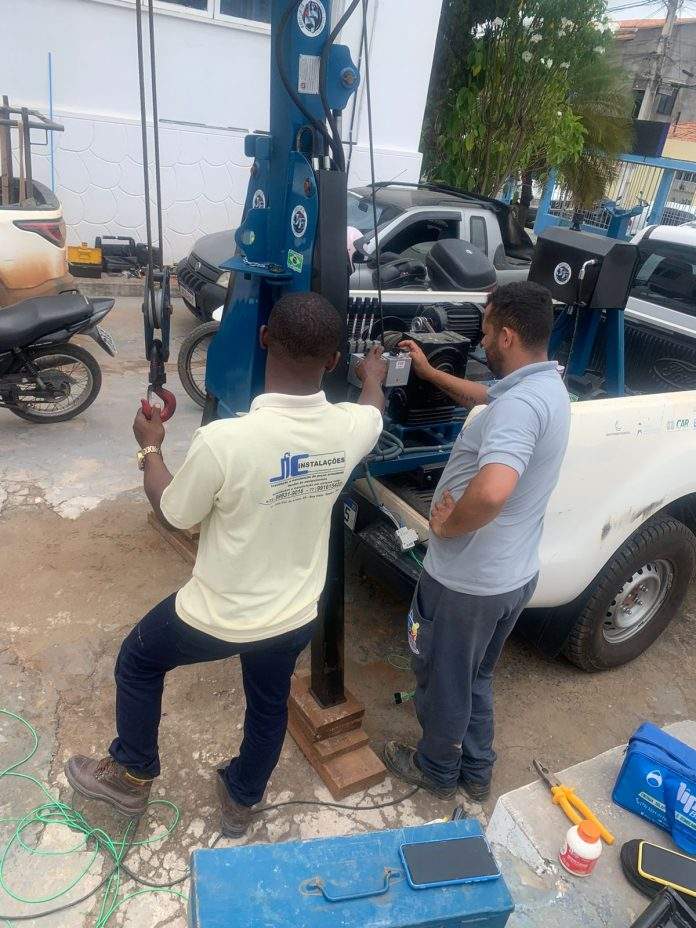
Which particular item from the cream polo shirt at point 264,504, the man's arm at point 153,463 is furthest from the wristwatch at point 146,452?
the cream polo shirt at point 264,504

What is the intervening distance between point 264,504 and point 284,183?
4.76 ft

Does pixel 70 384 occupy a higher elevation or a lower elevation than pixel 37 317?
lower

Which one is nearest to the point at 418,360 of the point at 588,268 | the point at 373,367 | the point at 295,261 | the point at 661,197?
the point at 373,367

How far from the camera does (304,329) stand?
1.80 metres

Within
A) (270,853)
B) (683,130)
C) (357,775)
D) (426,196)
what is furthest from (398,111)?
(683,130)

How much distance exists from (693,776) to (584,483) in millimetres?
1016

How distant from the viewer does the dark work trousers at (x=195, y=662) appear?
205 cm

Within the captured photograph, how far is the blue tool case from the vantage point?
1514 millimetres

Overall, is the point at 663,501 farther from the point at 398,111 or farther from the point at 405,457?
the point at 398,111

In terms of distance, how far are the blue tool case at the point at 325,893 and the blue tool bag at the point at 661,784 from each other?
84 cm

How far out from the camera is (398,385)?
2766mm

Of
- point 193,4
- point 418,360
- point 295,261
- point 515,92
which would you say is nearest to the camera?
point 295,261

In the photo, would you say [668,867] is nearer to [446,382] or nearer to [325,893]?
[325,893]

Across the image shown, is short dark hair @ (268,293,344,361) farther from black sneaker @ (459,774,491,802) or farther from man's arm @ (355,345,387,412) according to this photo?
black sneaker @ (459,774,491,802)
